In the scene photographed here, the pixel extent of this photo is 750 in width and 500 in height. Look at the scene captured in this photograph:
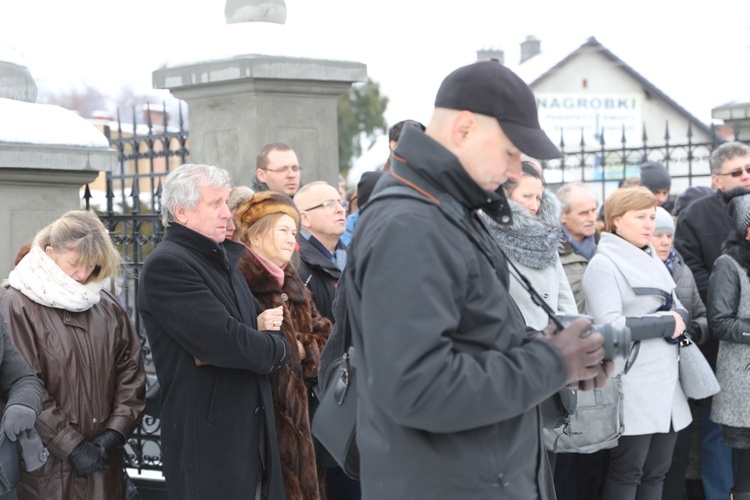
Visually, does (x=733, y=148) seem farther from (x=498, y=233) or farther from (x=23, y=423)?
(x=23, y=423)

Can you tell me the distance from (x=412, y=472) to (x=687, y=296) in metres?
3.93

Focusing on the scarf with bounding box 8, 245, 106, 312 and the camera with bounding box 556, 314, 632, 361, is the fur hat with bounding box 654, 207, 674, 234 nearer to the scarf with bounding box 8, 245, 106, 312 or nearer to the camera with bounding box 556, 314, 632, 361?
the scarf with bounding box 8, 245, 106, 312

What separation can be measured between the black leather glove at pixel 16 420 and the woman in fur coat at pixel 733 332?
12.3 ft

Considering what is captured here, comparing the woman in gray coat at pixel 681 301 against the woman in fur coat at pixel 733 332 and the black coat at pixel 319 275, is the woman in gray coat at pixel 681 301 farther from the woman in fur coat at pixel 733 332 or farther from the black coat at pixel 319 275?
the black coat at pixel 319 275

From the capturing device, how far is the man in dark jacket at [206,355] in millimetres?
4293

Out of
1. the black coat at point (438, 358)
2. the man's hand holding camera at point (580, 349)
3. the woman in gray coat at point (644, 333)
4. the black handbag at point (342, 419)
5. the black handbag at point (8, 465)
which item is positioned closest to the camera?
the black coat at point (438, 358)

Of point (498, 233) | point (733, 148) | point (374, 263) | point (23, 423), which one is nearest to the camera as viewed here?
point (374, 263)

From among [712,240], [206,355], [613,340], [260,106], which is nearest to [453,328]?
[613,340]

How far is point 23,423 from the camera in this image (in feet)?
13.1

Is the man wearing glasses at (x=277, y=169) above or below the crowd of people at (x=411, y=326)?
above

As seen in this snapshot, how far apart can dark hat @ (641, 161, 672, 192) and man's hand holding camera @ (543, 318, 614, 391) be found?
505cm

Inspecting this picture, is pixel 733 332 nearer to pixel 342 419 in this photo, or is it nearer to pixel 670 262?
pixel 670 262

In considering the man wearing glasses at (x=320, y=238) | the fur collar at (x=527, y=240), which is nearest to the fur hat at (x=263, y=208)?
the man wearing glasses at (x=320, y=238)

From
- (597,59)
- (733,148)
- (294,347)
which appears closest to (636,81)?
(597,59)
